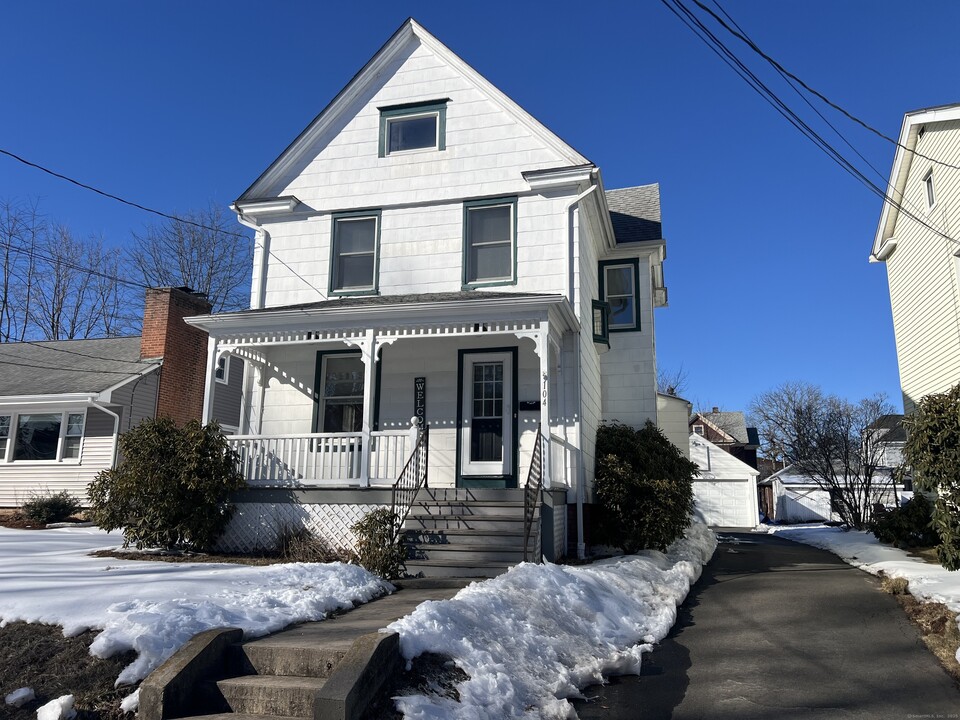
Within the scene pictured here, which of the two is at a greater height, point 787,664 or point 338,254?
point 338,254

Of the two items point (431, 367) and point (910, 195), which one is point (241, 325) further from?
point (910, 195)

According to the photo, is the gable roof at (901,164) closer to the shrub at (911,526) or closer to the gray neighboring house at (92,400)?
the shrub at (911,526)

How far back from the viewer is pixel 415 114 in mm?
14023

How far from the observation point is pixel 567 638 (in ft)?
20.4

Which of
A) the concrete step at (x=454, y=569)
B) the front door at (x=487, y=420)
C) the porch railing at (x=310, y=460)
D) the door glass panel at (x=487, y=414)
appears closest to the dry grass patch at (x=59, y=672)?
the concrete step at (x=454, y=569)

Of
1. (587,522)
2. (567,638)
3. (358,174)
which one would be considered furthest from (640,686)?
(358,174)

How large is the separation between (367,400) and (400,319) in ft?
4.55

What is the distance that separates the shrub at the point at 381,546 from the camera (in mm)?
8773

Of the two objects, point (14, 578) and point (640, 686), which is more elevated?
point (14, 578)

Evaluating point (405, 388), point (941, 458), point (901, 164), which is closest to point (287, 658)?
point (405, 388)

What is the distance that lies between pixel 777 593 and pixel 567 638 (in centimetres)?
454

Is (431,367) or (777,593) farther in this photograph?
(431,367)

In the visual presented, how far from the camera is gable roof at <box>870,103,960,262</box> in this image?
1478cm

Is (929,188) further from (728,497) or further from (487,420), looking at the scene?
(728,497)
